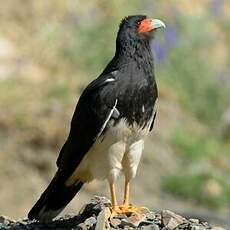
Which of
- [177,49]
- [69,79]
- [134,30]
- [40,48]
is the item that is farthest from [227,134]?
[134,30]

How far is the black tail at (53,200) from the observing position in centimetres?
674

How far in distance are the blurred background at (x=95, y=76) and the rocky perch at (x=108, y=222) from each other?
377 centimetres

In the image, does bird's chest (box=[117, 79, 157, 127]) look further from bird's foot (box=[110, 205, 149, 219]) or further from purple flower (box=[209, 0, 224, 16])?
purple flower (box=[209, 0, 224, 16])

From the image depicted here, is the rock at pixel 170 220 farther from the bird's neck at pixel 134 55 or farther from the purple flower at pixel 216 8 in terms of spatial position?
the purple flower at pixel 216 8

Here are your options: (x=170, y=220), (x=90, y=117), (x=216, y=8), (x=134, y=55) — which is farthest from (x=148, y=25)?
(x=216, y=8)

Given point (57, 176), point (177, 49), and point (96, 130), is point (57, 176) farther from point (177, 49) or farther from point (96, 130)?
point (177, 49)

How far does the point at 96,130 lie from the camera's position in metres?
6.44

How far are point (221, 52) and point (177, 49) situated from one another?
2.38 m

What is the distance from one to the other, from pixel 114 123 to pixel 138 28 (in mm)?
792

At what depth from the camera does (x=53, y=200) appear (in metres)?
Result: 6.79

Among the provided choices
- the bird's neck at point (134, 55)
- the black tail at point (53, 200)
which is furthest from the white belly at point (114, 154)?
the bird's neck at point (134, 55)

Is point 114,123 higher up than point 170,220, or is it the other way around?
point 114,123

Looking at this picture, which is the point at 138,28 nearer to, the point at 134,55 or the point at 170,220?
the point at 134,55

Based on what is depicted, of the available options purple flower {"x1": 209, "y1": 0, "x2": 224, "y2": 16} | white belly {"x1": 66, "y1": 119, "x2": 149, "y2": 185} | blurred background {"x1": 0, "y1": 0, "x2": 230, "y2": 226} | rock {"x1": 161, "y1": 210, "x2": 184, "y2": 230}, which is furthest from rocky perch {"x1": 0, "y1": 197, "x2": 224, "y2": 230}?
purple flower {"x1": 209, "y1": 0, "x2": 224, "y2": 16}
